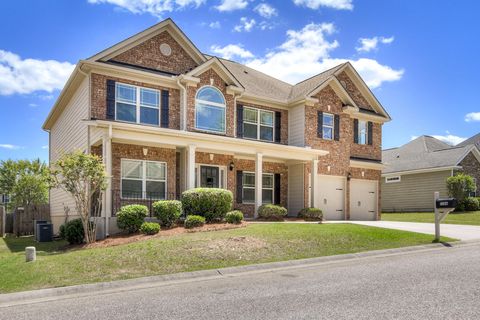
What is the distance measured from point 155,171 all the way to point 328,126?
33.8ft

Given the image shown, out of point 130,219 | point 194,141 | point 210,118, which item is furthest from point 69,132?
point 130,219

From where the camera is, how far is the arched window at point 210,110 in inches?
736

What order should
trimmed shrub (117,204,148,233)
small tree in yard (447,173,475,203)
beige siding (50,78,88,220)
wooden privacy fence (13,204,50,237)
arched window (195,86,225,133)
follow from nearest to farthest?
trimmed shrub (117,204,148,233), beige siding (50,78,88,220), arched window (195,86,225,133), wooden privacy fence (13,204,50,237), small tree in yard (447,173,475,203)

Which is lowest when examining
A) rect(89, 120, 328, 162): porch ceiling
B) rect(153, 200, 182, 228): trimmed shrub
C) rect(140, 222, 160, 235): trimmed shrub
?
rect(140, 222, 160, 235): trimmed shrub

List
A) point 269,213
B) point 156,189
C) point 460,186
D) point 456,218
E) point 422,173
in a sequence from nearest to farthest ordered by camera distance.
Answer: point 156,189 → point 269,213 → point 456,218 → point 460,186 → point 422,173

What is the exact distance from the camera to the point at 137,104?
17.4m

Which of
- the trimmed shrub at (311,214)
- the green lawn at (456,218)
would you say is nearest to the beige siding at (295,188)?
the trimmed shrub at (311,214)

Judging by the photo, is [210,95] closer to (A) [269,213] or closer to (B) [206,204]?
(B) [206,204]

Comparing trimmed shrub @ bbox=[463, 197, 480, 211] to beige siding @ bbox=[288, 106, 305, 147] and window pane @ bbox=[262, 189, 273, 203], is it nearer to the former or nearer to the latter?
beige siding @ bbox=[288, 106, 305, 147]

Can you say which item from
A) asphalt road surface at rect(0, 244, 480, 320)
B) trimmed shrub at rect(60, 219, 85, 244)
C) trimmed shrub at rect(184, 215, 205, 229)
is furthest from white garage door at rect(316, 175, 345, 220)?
asphalt road surface at rect(0, 244, 480, 320)

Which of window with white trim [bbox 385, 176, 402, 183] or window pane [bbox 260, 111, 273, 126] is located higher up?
window pane [bbox 260, 111, 273, 126]

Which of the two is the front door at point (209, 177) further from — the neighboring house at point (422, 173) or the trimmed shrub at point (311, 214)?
the neighboring house at point (422, 173)

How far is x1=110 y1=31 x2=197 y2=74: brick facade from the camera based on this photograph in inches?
692

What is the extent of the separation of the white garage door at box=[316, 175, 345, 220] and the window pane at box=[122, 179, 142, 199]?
981cm
